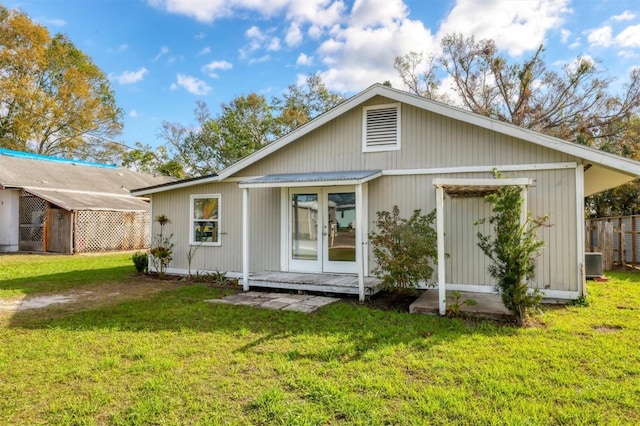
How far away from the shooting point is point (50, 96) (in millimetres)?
27203

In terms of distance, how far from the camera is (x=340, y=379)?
140 inches

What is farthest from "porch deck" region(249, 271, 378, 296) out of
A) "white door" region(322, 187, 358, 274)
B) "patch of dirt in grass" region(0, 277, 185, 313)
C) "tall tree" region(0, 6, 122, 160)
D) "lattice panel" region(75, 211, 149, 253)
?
"tall tree" region(0, 6, 122, 160)

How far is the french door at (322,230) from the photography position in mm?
8148

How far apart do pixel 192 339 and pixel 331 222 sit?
4226mm

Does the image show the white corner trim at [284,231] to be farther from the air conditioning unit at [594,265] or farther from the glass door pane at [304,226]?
the air conditioning unit at [594,265]

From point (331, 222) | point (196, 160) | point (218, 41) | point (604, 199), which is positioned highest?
point (218, 41)

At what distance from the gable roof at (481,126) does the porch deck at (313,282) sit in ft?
9.04

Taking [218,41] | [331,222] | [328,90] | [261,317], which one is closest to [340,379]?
[261,317]

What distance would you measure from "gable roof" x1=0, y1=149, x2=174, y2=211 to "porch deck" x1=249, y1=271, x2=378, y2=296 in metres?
10.8

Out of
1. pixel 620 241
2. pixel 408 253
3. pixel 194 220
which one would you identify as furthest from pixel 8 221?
pixel 620 241

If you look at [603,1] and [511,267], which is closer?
[511,267]

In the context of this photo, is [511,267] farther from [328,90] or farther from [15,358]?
[328,90]

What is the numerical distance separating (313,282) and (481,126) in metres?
4.36

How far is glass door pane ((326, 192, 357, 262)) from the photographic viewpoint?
26.5 ft
